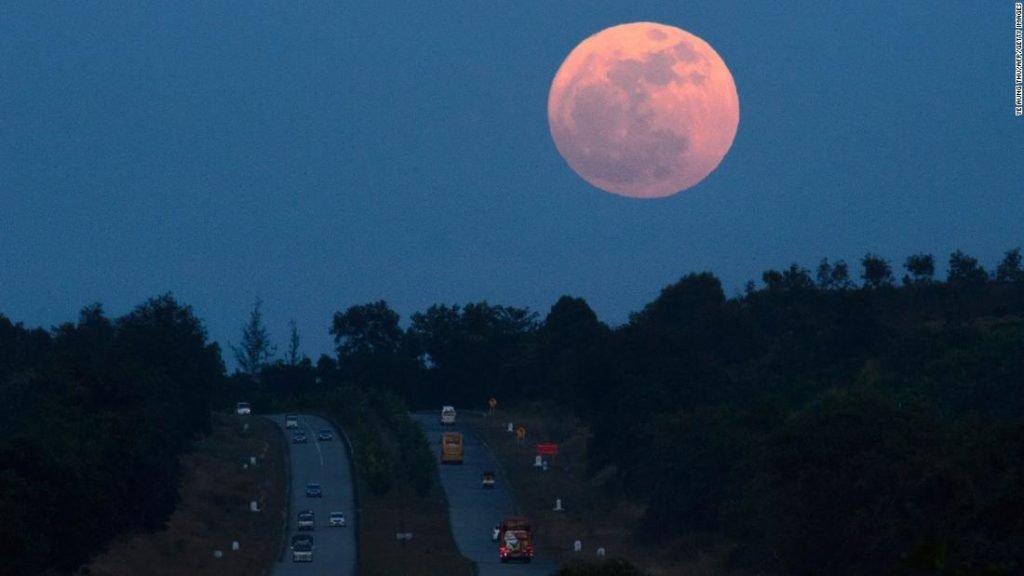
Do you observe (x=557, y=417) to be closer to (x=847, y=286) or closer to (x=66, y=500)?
(x=847, y=286)

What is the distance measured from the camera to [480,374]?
6206 inches

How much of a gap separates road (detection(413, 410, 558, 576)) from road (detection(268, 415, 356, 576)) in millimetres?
5279

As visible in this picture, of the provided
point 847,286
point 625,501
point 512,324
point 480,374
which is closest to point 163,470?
point 625,501

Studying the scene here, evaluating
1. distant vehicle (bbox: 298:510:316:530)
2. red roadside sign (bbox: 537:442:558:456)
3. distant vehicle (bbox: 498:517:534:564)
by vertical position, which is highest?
red roadside sign (bbox: 537:442:558:456)

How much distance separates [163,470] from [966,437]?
40142 mm

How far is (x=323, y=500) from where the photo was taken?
83.4 metres

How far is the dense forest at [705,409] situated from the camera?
4046cm

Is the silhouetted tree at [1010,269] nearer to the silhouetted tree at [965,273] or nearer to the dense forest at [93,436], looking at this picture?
the silhouetted tree at [965,273]

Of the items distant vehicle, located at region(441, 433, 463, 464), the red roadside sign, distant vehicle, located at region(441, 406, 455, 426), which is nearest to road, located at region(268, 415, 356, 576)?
distant vehicle, located at region(441, 433, 463, 464)

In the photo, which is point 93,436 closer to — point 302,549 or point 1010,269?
point 302,549

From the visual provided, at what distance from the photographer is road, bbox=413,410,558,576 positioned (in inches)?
2352

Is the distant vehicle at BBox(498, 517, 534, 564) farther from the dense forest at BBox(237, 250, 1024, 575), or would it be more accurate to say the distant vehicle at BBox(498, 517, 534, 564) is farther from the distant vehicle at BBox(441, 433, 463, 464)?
the distant vehicle at BBox(441, 433, 463, 464)

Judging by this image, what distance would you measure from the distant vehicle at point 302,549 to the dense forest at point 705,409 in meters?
7.22

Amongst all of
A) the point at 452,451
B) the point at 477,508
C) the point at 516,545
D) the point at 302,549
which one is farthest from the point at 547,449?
the point at 302,549
